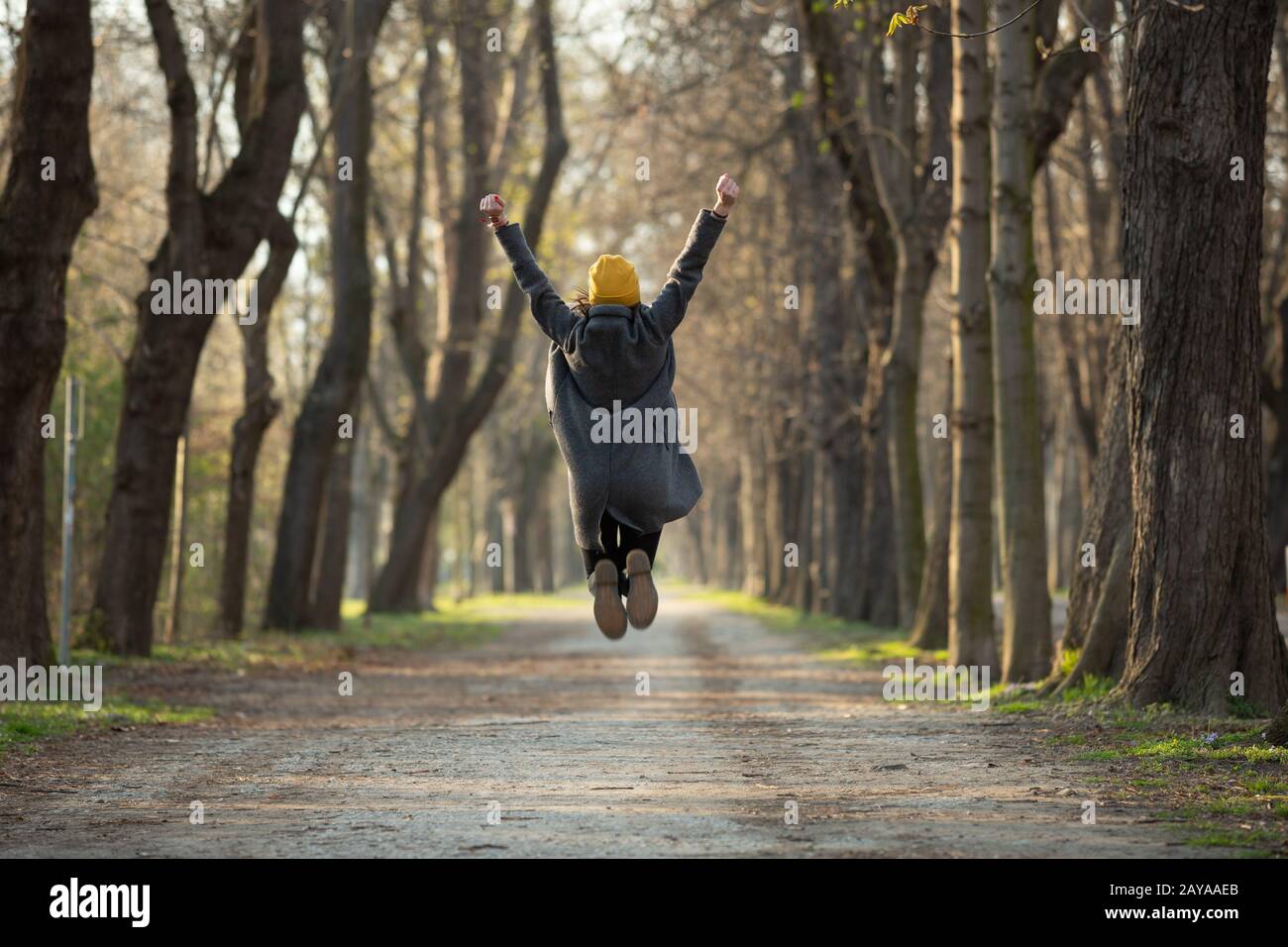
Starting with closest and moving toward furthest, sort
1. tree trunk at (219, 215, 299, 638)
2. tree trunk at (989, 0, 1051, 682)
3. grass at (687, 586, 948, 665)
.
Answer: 1. tree trunk at (989, 0, 1051, 682)
2. grass at (687, 586, 948, 665)
3. tree trunk at (219, 215, 299, 638)

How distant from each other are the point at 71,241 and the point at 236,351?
98.1 feet

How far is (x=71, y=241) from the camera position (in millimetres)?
14906

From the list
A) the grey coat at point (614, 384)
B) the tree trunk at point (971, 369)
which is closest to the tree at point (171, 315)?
the tree trunk at point (971, 369)

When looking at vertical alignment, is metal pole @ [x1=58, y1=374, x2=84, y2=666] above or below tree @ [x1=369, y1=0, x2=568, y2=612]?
Answer: below

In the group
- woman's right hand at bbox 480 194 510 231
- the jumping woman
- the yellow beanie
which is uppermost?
woman's right hand at bbox 480 194 510 231

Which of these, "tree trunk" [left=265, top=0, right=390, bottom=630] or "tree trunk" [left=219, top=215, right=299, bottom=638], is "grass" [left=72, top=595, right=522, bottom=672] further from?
"tree trunk" [left=265, top=0, right=390, bottom=630]

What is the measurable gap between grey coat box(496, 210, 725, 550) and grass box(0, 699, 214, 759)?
13.6 ft

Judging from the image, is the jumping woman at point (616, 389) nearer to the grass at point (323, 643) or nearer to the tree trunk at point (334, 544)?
the grass at point (323, 643)

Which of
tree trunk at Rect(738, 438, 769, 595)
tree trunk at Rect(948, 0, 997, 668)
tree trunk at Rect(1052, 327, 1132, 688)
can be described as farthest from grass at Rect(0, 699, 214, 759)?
tree trunk at Rect(738, 438, 769, 595)

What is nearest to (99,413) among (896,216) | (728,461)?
(896,216)

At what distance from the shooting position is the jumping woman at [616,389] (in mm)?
9625

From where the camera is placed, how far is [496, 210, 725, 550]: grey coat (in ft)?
31.6

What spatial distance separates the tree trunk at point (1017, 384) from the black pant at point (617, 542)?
6.40m

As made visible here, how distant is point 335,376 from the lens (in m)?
26.9
